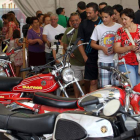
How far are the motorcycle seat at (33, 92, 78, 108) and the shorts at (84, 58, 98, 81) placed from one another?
93.2 inches

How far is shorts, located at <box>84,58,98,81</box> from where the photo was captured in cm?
620

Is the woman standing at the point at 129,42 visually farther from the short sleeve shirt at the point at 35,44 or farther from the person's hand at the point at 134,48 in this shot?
the short sleeve shirt at the point at 35,44

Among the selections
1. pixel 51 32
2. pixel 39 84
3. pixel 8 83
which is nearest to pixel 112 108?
pixel 39 84

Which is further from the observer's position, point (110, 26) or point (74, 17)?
point (74, 17)

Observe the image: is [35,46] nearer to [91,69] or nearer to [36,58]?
[36,58]

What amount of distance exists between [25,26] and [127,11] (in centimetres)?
497

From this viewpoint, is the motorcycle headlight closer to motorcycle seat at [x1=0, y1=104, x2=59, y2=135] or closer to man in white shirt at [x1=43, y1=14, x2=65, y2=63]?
motorcycle seat at [x1=0, y1=104, x2=59, y2=135]

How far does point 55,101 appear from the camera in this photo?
3.80m

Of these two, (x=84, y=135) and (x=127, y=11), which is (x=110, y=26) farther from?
(x=84, y=135)

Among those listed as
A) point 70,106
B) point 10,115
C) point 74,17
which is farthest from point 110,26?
point 10,115

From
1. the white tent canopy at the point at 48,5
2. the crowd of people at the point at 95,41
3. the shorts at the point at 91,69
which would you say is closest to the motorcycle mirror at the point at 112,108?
the crowd of people at the point at 95,41

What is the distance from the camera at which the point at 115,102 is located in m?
2.42

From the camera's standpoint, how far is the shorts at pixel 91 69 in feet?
20.4

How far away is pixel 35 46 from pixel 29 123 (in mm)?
5934
